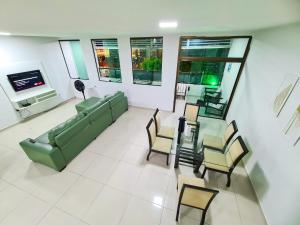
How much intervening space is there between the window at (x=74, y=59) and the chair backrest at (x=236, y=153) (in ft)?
19.2

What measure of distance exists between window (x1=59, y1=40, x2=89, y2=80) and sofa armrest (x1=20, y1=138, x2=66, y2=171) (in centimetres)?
385

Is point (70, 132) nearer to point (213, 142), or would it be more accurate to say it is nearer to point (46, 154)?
point (46, 154)

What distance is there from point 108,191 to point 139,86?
11.5ft

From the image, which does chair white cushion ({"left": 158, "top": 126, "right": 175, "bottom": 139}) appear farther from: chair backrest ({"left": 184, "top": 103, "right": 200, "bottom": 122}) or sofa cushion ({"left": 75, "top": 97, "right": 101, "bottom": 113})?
sofa cushion ({"left": 75, "top": 97, "right": 101, "bottom": 113})

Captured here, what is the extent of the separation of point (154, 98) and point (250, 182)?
3.52 metres

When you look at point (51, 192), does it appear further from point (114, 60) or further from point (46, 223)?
point (114, 60)

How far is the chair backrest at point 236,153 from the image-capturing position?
2.23m

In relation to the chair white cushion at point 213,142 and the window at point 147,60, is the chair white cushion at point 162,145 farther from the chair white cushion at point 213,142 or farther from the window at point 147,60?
the window at point 147,60

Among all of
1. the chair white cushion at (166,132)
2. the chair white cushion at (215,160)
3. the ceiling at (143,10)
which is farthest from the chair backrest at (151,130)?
the ceiling at (143,10)

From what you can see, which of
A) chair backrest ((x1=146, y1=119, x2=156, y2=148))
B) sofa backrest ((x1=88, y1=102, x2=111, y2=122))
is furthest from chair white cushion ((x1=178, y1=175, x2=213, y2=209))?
sofa backrest ((x1=88, y1=102, x2=111, y2=122))

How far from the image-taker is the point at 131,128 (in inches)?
162

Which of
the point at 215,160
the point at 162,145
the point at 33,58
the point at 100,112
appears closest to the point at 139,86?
the point at 100,112

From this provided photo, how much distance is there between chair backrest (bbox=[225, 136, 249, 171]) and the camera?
7.30ft

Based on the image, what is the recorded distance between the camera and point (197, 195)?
1673 millimetres
